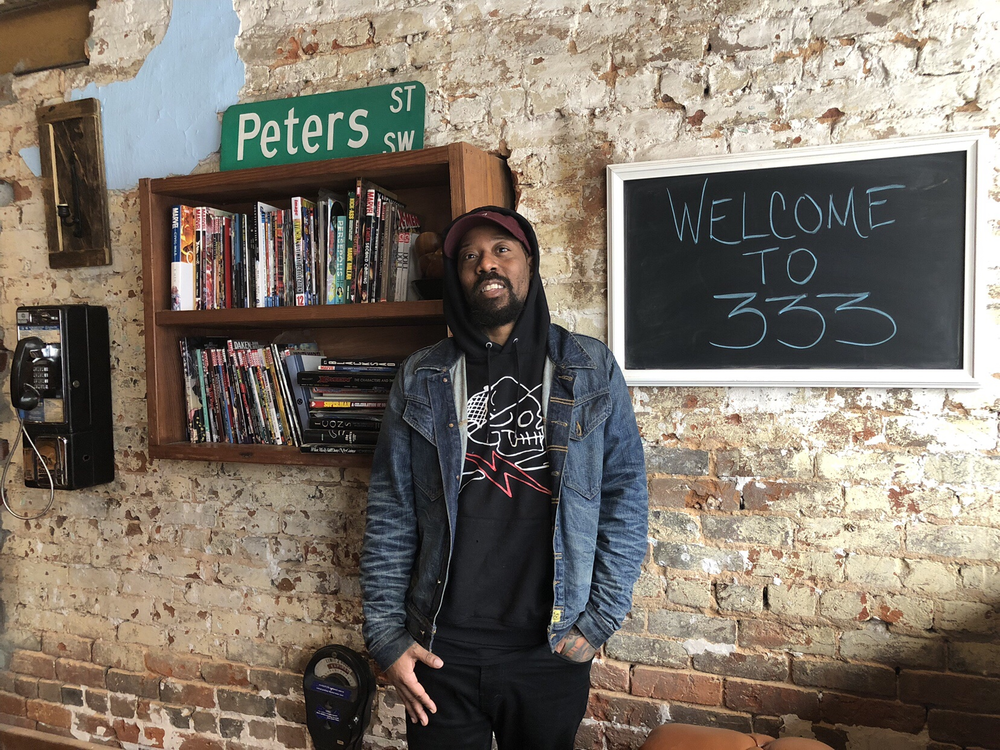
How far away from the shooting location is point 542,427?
171 centimetres

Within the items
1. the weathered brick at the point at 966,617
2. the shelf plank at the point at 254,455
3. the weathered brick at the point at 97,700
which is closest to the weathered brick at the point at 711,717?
the weathered brick at the point at 966,617

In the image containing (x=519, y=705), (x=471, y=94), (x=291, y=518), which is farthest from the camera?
(x=291, y=518)

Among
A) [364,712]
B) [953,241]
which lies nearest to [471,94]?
[953,241]

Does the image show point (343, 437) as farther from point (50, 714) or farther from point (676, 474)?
point (50, 714)

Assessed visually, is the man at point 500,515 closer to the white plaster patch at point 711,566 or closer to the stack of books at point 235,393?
the white plaster patch at point 711,566

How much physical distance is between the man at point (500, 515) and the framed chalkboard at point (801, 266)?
285 millimetres

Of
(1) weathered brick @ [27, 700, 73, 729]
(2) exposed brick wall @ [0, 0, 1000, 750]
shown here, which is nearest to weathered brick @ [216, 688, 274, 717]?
(2) exposed brick wall @ [0, 0, 1000, 750]

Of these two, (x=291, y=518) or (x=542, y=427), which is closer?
(x=542, y=427)

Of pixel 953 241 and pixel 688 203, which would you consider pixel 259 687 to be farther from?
pixel 953 241

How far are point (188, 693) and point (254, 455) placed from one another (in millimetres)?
1045

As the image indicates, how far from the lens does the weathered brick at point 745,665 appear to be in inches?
75.2

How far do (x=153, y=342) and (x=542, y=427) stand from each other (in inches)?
53.5

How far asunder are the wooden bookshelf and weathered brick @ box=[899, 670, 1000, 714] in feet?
5.22

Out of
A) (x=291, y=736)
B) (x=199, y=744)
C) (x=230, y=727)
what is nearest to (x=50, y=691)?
(x=199, y=744)
